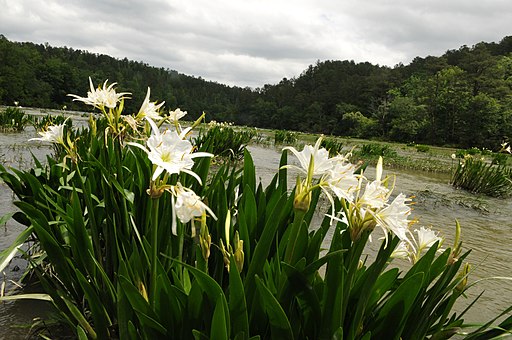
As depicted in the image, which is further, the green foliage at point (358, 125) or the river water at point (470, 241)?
the green foliage at point (358, 125)

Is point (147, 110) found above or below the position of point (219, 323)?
above

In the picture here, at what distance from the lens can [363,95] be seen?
67.6 metres

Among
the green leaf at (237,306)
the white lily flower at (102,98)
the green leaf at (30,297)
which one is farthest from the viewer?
the white lily flower at (102,98)

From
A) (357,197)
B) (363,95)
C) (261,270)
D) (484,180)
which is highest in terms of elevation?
(363,95)

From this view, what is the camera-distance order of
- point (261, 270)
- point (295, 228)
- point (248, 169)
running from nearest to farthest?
point (295, 228) < point (261, 270) < point (248, 169)

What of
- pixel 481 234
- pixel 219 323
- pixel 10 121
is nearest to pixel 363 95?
pixel 10 121

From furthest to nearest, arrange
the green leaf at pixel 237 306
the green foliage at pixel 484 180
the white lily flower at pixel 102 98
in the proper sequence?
the green foliage at pixel 484 180 → the white lily flower at pixel 102 98 → the green leaf at pixel 237 306

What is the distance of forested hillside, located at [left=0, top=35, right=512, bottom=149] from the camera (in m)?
40.2

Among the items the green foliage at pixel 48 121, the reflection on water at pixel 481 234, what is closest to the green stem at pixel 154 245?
the reflection on water at pixel 481 234

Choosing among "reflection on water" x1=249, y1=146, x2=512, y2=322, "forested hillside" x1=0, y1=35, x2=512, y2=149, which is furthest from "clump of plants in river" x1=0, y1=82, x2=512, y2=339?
"forested hillside" x1=0, y1=35, x2=512, y2=149

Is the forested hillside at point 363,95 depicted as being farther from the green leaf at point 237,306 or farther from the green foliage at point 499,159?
the green leaf at point 237,306

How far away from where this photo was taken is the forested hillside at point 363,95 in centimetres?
4019

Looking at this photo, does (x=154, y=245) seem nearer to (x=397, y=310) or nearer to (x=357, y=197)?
(x=357, y=197)

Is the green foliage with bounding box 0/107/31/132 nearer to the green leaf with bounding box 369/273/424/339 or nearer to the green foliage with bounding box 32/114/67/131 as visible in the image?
the green foliage with bounding box 32/114/67/131
